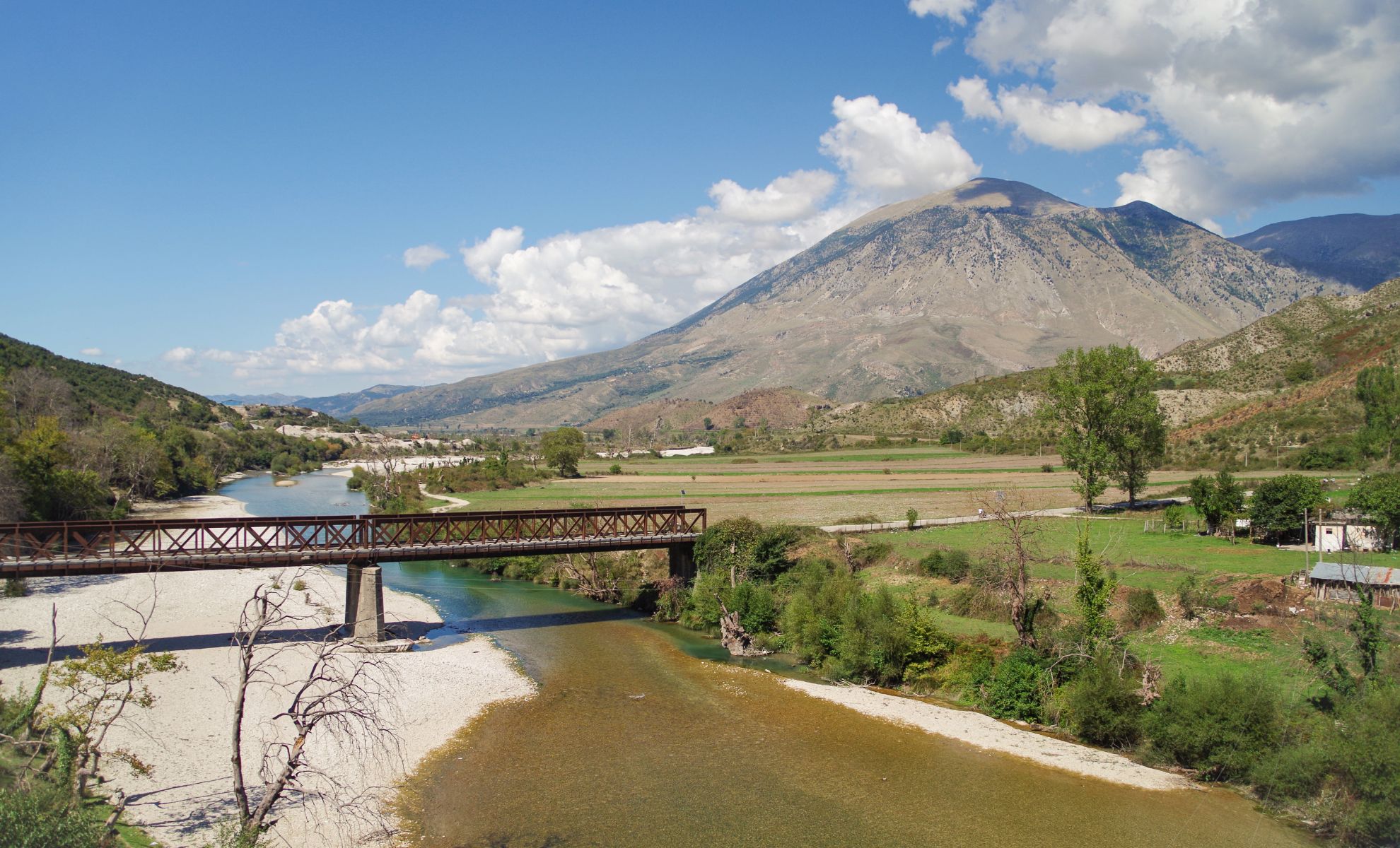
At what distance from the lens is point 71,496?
63.7m

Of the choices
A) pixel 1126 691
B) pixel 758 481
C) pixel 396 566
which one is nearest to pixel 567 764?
pixel 1126 691

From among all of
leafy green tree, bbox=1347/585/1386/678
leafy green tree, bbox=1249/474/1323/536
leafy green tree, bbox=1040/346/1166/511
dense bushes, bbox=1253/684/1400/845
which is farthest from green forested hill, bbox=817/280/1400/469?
dense bushes, bbox=1253/684/1400/845

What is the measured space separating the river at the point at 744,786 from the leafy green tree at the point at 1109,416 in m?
34.8

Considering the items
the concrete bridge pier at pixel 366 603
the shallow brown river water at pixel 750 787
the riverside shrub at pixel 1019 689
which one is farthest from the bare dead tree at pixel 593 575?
the riverside shrub at pixel 1019 689

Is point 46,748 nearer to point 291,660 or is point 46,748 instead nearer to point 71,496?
point 291,660

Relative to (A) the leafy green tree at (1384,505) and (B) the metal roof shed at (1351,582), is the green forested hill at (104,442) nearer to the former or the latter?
(B) the metal roof shed at (1351,582)

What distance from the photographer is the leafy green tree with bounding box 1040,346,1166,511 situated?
184 ft

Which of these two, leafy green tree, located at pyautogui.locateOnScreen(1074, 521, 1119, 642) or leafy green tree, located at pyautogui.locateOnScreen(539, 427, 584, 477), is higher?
leafy green tree, located at pyautogui.locateOnScreen(539, 427, 584, 477)

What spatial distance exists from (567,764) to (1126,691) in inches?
660

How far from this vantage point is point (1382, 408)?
59781mm

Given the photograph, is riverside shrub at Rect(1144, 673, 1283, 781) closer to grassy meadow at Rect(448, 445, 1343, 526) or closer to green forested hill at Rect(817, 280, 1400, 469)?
grassy meadow at Rect(448, 445, 1343, 526)

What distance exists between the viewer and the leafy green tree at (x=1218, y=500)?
4169 centimetres

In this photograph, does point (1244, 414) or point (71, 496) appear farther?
point (1244, 414)

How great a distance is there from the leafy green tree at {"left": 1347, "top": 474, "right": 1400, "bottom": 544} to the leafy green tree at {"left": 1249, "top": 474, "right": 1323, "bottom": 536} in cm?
179
